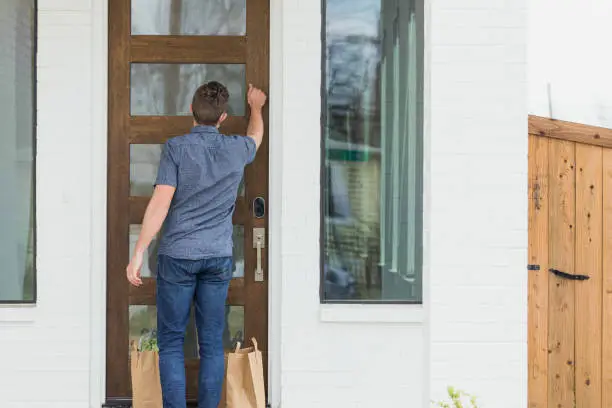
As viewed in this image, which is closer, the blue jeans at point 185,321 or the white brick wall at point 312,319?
the blue jeans at point 185,321

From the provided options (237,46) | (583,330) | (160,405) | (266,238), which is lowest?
(160,405)

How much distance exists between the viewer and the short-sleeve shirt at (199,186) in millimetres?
3416

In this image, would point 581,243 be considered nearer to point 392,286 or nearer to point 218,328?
point 392,286

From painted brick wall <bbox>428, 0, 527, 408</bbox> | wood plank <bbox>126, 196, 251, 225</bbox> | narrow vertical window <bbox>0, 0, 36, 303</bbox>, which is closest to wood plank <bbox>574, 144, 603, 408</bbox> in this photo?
painted brick wall <bbox>428, 0, 527, 408</bbox>

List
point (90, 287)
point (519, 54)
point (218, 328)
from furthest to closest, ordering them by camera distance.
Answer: point (90, 287) < point (218, 328) < point (519, 54)

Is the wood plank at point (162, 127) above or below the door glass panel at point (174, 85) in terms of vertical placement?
below

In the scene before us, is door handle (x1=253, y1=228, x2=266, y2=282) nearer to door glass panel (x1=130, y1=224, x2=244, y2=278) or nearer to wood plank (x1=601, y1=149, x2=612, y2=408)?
door glass panel (x1=130, y1=224, x2=244, y2=278)

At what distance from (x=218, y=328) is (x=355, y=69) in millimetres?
1529

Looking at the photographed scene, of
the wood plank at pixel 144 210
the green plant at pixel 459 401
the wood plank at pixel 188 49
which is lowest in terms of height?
the green plant at pixel 459 401

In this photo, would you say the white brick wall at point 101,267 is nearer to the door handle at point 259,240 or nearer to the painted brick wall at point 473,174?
the door handle at point 259,240

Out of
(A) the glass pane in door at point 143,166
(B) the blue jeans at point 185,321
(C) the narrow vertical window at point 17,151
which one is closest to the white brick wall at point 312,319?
(A) the glass pane in door at point 143,166

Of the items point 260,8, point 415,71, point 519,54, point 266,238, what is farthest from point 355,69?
point 519,54

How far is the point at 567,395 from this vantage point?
3.67 m

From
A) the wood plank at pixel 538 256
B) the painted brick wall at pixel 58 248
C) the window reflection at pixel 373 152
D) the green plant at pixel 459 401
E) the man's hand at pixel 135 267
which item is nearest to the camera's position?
the green plant at pixel 459 401
